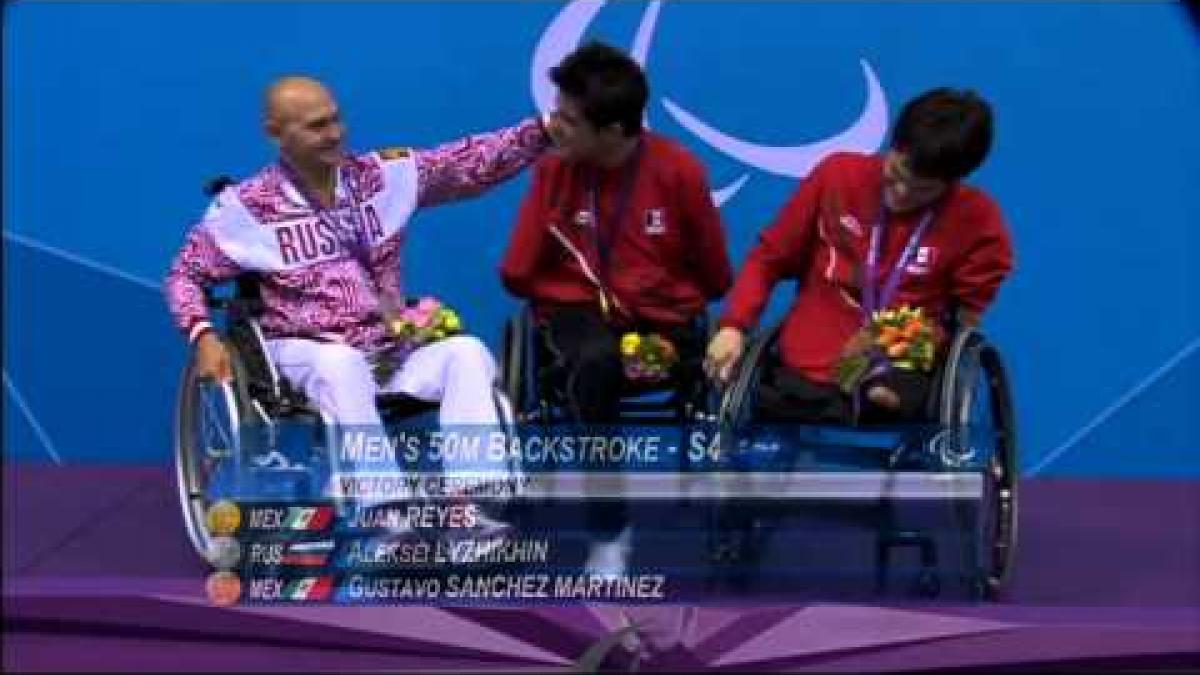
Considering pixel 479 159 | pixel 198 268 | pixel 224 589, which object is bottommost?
pixel 224 589

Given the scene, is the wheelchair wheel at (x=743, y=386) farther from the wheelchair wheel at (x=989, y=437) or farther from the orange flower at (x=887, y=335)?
the wheelchair wheel at (x=989, y=437)

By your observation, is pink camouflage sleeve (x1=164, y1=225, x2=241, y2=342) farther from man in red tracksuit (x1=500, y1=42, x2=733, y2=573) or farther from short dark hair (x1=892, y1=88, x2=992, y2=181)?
short dark hair (x1=892, y1=88, x2=992, y2=181)

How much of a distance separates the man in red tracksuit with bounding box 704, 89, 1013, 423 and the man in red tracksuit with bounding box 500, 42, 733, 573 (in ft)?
0.53

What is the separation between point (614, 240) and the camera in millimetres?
5574

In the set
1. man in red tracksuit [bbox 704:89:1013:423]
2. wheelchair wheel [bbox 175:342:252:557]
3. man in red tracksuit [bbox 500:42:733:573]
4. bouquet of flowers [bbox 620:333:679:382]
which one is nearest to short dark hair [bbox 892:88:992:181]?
man in red tracksuit [bbox 704:89:1013:423]

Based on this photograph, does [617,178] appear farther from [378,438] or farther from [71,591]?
[71,591]

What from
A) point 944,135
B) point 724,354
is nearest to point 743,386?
point 724,354

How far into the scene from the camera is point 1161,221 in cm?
633

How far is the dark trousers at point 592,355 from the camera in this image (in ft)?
17.7

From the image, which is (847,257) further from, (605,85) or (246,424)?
(246,424)

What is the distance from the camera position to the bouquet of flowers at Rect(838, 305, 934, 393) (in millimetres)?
5242

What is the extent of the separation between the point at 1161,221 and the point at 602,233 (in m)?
1.59

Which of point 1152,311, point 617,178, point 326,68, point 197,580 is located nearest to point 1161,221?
point 1152,311

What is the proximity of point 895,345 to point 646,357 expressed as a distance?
549 millimetres
